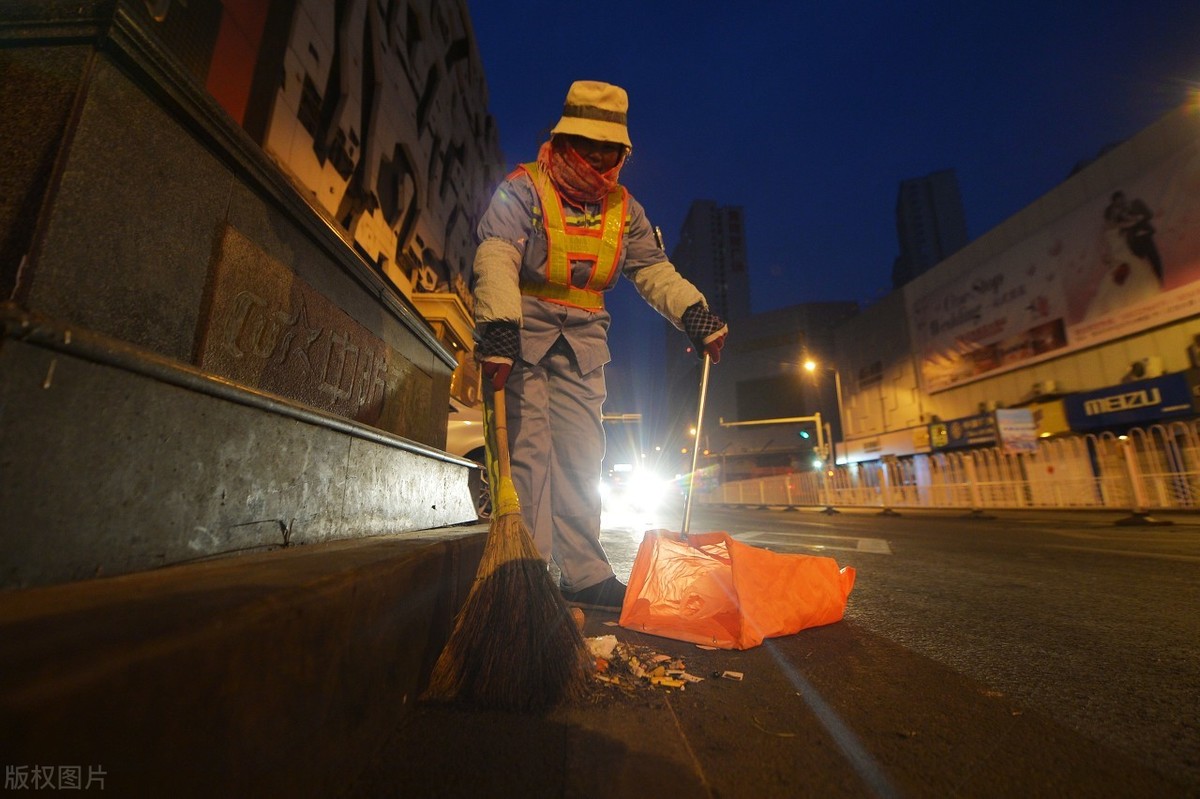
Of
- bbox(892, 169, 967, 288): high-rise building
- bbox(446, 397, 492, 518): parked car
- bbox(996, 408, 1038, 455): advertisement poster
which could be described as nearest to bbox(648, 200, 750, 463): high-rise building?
bbox(892, 169, 967, 288): high-rise building

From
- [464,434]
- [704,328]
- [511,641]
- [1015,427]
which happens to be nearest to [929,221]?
[1015,427]

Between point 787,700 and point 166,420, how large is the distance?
5.15ft

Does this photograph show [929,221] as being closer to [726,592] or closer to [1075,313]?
[1075,313]

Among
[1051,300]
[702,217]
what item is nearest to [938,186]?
[702,217]

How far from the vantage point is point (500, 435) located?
1884 millimetres

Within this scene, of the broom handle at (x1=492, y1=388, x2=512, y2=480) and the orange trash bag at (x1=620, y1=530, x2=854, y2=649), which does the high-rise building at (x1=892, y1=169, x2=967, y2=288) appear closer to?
the orange trash bag at (x1=620, y1=530, x2=854, y2=649)

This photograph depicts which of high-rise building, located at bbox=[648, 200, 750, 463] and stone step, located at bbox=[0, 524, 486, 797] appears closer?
stone step, located at bbox=[0, 524, 486, 797]

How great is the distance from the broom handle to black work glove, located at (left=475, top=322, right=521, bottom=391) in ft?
0.16

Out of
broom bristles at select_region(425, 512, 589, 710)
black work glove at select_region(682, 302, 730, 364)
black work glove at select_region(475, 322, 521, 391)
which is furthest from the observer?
black work glove at select_region(682, 302, 730, 364)

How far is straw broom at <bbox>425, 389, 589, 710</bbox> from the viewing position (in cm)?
125

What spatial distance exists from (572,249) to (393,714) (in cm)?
200

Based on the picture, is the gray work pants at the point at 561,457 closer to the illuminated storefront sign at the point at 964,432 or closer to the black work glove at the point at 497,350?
the black work glove at the point at 497,350

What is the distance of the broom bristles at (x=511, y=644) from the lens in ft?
4.11

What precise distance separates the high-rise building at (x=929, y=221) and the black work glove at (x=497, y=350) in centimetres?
6361
